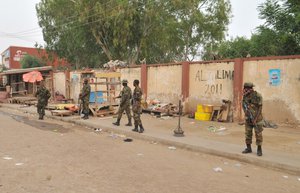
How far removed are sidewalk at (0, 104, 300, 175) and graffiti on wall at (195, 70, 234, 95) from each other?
160 cm

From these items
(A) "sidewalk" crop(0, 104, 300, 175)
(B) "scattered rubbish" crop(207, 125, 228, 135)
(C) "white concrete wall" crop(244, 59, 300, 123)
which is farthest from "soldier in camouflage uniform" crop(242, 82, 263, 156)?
(C) "white concrete wall" crop(244, 59, 300, 123)

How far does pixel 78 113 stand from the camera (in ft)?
→ 53.0

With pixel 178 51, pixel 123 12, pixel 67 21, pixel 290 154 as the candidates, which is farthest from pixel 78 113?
pixel 178 51

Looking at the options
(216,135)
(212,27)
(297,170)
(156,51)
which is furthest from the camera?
(156,51)

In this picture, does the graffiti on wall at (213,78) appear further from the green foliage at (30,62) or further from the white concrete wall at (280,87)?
the green foliage at (30,62)

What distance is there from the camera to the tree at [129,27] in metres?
28.6

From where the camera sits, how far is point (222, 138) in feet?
32.1

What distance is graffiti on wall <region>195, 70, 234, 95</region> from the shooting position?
43.4ft

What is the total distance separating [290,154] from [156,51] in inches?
1369

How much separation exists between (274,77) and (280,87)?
1.42 feet

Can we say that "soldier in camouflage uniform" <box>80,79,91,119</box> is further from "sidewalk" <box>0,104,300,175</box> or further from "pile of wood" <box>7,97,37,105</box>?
"pile of wood" <box>7,97,37,105</box>

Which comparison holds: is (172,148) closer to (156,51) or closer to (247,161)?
(247,161)

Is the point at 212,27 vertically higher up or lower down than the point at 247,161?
higher up

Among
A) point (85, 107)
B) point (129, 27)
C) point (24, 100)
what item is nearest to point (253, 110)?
point (85, 107)
